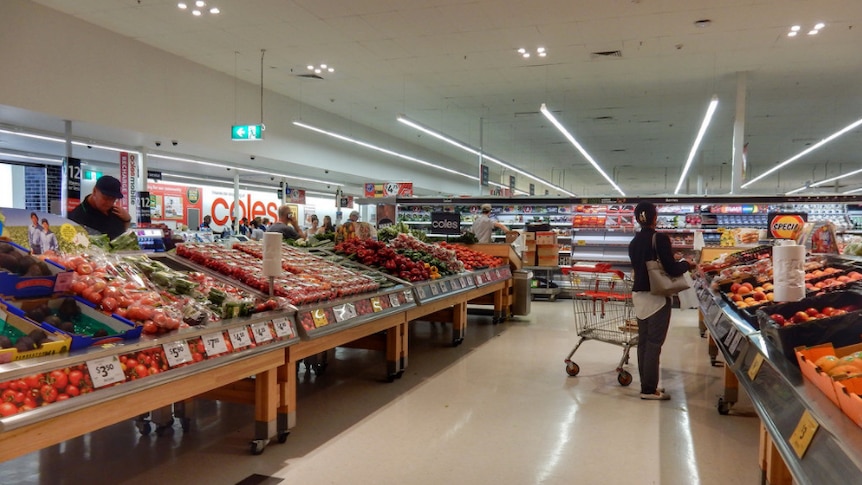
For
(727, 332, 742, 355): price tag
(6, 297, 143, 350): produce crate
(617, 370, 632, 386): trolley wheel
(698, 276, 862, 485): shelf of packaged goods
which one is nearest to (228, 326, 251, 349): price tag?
(6, 297, 143, 350): produce crate

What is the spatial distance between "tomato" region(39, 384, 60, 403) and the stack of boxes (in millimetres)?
9350

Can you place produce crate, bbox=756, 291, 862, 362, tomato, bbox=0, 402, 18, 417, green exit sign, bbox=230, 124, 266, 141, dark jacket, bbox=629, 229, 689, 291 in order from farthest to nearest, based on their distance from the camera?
green exit sign, bbox=230, 124, 266, 141
dark jacket, bbox=629, 229, 689, 291
produce crate, bbox=756, 291, 862, 362
tomato, bbox=0, 402, 18, 417

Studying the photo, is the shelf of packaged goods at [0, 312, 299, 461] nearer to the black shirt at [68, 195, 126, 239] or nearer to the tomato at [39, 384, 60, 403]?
the tomato at [39, 384, 60, 403]

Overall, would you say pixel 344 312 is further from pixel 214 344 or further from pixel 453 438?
pixel 214 344

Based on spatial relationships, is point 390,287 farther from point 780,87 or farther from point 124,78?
point 780,87

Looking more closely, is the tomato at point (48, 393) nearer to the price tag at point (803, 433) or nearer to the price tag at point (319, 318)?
the price tag at point (319, 318)

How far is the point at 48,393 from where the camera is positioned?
196 centimetres

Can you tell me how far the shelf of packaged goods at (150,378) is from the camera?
1.90 m

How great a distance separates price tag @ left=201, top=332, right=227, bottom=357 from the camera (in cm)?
278

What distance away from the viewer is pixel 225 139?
11.9m

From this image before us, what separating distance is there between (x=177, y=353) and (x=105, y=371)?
1.27ft

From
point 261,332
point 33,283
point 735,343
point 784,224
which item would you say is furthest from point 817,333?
point 784,224

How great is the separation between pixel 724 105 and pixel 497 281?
29.9ft

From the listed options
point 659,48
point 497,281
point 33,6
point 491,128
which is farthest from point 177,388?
point 491,128
